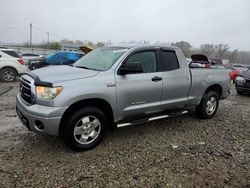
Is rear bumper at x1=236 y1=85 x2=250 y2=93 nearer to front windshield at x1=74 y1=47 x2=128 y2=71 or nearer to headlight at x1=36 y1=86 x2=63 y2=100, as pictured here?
front windshield at x1=74 y1=47 x2=128 y2=71

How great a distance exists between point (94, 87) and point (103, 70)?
0.45 m

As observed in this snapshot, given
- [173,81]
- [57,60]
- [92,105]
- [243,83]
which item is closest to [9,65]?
[57,60]

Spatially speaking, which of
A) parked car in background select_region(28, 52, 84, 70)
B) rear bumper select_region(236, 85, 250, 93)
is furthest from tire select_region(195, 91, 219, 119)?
parked car in background select_region(28, 52, 84, 70)

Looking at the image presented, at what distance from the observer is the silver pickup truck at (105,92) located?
3391mm

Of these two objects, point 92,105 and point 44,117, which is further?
point 92,105

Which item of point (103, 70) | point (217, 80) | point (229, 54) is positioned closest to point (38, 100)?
point (103, 70)

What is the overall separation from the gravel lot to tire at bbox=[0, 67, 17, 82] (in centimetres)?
650

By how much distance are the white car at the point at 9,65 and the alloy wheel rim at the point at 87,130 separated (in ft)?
28.9

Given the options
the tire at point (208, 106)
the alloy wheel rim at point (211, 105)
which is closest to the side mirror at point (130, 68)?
the tire at point (208, 106)

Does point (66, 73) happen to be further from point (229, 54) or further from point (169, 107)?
point (229, 54)

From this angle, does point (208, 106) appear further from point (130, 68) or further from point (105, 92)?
point (105, 92)

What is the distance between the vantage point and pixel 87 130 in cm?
373

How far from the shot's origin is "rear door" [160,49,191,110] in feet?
14.9

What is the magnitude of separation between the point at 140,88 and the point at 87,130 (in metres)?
1.20
